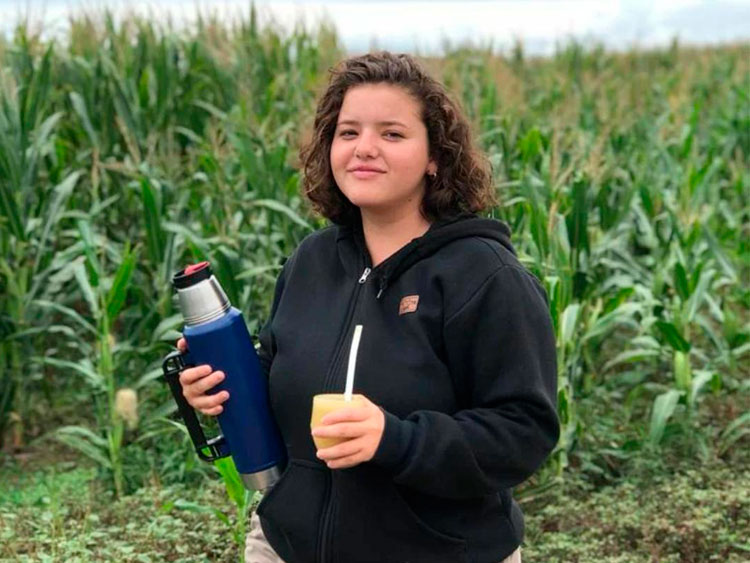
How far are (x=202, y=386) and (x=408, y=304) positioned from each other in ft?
1.47

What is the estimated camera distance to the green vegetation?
13.8ft

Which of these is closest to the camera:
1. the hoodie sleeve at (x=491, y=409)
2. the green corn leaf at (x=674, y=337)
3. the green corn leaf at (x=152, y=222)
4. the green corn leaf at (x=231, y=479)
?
the hoodie sleeve at (x=491, y=409)

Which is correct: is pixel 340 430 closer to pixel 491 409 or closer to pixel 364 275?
pixel 491 409

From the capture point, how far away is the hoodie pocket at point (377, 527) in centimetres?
225

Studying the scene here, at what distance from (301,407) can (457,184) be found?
21.4 inches

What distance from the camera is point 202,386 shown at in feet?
7.73

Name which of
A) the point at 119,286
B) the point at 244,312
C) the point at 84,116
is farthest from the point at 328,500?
the point at 84,116

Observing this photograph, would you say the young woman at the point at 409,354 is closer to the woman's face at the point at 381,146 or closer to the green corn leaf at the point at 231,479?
the woman's face at the point at 381,146

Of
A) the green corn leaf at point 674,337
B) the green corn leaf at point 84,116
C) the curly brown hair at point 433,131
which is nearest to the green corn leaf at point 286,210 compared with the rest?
the green corn leaf at point 674,337

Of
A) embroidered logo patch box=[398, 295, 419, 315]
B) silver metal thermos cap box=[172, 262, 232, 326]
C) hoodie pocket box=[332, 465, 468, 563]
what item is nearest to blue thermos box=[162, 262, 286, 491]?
silver metal thermos cap box=[172, 262, 232, 326]

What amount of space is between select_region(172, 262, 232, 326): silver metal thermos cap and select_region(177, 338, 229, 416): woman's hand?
0.08 m

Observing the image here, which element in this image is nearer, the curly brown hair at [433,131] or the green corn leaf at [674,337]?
the curly brown hair at [433,131]

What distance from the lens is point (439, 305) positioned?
2.23 metres

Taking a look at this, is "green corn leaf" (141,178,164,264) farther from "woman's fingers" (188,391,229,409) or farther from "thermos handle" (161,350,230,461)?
"woman's fingers" (188,391,229,409)
